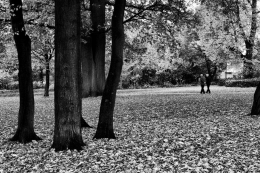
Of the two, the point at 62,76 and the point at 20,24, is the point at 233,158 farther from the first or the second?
the point at 20,24

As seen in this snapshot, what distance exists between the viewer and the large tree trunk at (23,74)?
400 inches

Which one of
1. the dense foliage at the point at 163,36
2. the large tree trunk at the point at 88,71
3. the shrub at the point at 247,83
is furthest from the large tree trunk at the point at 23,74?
the shrub at the point at 247,83

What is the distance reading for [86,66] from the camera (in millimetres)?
29812

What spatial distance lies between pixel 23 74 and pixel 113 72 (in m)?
2.80

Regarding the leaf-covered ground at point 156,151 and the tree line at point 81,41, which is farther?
the tree line at point 81,41

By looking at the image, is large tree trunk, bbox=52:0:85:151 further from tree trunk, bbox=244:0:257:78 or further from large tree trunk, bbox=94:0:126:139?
tree trunk, bbox=244:0:257:78

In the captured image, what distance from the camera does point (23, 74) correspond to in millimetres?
10352

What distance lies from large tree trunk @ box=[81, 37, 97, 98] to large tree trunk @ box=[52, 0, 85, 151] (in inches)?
821

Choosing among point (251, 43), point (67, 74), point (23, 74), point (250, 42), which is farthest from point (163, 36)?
point (250, 42)

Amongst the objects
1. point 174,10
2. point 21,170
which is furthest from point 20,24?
point 174,10

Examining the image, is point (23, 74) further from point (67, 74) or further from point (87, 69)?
point (87, 69)

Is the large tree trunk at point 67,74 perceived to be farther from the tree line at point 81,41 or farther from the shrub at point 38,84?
the shrub at point 38,84

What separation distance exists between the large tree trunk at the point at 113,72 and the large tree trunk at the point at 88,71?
19.4 m

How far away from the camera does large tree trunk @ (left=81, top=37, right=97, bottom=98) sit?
97.8ft
